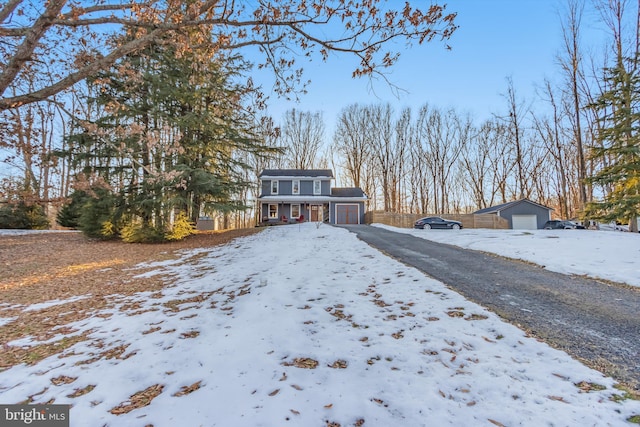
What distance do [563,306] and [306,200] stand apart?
72.8ft

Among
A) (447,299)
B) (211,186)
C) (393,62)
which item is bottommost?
(447,299)

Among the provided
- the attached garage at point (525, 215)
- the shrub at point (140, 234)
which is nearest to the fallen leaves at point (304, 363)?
the shrub at point (140, 234)

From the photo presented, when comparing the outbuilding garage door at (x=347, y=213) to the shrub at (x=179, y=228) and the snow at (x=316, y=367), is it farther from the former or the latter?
the snow at (x=316, y=367)

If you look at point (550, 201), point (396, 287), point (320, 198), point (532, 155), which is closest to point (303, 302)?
point (396, 287)

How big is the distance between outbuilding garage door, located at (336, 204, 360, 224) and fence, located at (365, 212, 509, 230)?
1170mm

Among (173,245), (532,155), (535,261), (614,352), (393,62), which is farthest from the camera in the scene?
(532,155)

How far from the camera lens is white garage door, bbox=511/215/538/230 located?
76.5 feet

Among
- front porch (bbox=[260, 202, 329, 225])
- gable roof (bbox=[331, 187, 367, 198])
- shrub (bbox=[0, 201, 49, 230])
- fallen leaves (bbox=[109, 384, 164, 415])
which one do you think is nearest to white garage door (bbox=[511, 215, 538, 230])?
gable roof (bbox=[331, 187, 367, 198])

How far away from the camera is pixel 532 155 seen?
30141 mm

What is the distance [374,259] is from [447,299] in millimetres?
3228

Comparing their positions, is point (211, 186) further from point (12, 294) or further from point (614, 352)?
point (614, 352)

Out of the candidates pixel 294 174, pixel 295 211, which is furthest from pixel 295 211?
pixel 294 174

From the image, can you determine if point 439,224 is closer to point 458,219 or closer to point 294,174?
point 458,219

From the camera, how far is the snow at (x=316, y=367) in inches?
79.3
